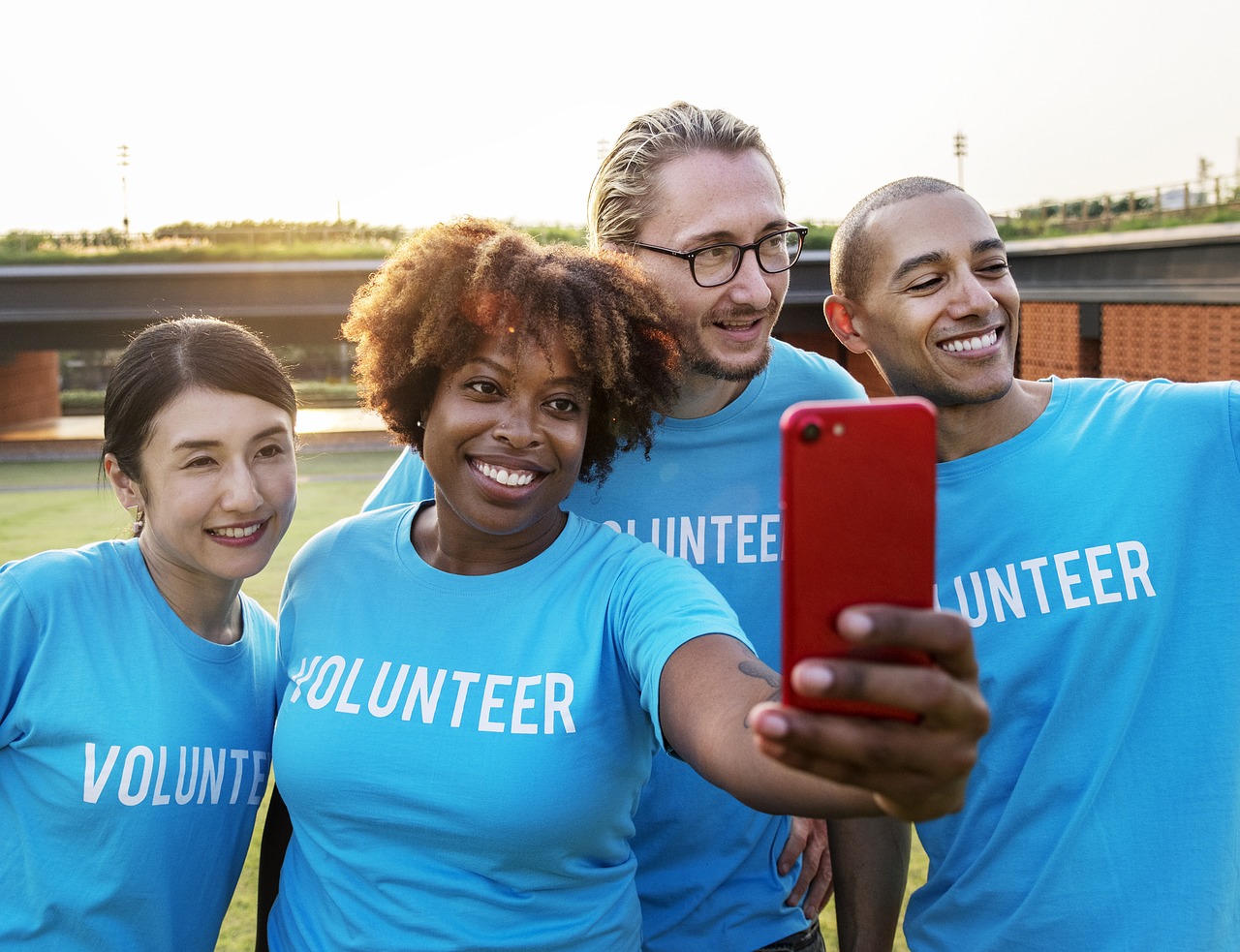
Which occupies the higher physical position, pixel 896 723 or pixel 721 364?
pixel 721 364

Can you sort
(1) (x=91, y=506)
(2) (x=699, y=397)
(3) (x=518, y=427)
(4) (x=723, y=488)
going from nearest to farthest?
(3) (x=518, y=427) < (4) (x=723, y=488) < (2) (x=699, y=397) < (1) (x=91, y=506)

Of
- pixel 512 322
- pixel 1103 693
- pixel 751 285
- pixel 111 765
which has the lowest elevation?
pixel 111 765

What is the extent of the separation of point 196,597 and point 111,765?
1.40 ft

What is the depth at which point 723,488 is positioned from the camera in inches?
101

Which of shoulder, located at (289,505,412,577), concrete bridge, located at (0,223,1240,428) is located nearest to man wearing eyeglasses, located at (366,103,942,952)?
shoulder, located at (289,505,412,577)

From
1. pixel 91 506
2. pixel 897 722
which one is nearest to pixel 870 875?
pixel 897 722

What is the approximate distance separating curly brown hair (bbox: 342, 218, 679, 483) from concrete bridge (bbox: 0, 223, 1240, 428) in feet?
49.3

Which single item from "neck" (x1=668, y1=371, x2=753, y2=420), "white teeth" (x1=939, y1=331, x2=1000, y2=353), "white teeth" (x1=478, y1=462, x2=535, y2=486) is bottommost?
"white teeth" (x1=478, y1=462, x2=535, y2=486)

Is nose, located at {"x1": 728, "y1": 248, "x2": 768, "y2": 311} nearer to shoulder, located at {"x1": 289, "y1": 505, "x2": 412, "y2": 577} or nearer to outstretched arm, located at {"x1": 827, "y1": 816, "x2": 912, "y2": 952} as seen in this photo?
shoulder, located at {"x1": 289, "y1": 505, "x2": 412, "y2": 577}

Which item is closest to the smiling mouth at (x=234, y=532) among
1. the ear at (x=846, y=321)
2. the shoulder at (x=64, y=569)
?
the shoulder at (x=64, y=569)

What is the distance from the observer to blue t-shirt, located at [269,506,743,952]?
5.83ft

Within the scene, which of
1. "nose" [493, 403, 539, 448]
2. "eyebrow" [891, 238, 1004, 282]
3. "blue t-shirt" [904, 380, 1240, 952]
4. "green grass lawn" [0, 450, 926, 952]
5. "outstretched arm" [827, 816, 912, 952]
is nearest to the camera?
"nose" [493, 403, 539, 448]

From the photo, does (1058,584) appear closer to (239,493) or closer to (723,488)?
(723,488)

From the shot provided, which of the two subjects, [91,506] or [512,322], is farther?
[91,506]
